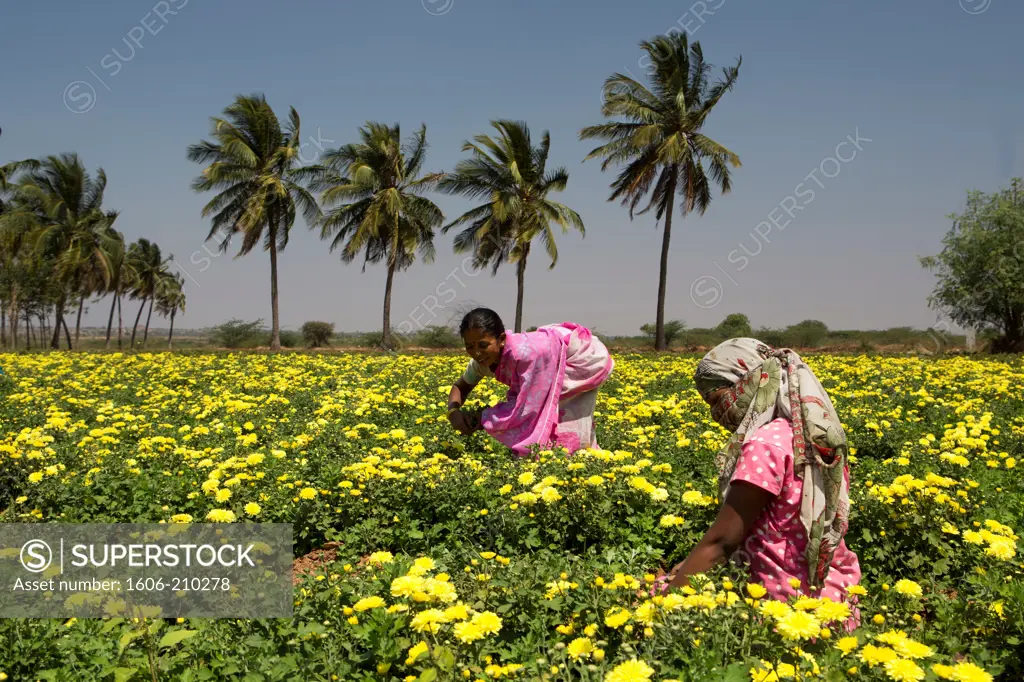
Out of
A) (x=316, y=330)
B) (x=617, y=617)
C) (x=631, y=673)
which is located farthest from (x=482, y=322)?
(x=316, y=330)

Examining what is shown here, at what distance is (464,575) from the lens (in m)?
2.87

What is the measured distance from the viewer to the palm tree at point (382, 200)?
28.1 metres

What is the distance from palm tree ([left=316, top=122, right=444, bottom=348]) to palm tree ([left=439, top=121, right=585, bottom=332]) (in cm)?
161

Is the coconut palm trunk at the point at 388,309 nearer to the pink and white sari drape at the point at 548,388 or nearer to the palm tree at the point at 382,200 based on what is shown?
the palm tree at the point at 382,200

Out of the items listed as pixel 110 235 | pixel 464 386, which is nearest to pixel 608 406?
pixel 464 386

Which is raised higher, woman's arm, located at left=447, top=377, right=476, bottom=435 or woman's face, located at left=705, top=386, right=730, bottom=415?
woman's face, located at left=705, top=386, right=730, bottom=415

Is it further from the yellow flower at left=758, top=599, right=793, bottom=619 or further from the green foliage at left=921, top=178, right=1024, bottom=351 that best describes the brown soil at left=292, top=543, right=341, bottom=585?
the green foliage at left=921, top=178, right=1024, bottom=351

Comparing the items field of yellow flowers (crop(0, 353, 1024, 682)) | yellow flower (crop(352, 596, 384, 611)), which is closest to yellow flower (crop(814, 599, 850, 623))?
field of yellow flowers (crop(0, 353, 1024, 682))

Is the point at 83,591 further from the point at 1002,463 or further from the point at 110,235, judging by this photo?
the point at 110,235

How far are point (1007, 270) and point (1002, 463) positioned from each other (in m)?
23.3

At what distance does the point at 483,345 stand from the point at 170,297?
68698 millimetres

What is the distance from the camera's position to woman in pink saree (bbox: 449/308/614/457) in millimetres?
5180

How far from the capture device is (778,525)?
266 centimetres

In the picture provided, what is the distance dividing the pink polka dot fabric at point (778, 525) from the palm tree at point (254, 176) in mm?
26647
